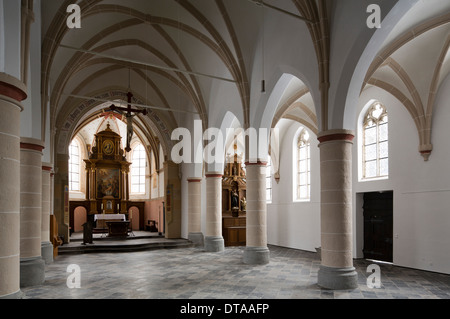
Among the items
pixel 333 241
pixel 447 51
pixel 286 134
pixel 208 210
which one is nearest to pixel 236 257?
pixel 208 210

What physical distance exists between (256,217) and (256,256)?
1.11 metres

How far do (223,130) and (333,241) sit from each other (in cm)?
783

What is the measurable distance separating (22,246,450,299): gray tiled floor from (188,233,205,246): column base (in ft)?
11.4

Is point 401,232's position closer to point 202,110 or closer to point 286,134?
point 286,134

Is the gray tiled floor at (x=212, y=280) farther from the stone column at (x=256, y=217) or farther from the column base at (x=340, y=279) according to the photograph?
the stone column at (x=256, y=217)

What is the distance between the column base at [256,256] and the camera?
36.9ft

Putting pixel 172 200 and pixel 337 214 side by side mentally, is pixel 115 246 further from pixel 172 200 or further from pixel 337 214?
pixel 337 214

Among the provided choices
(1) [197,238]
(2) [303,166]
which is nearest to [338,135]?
(2) [303,166]

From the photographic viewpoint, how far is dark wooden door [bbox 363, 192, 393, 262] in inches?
486

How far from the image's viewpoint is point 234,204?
A: 18.5m

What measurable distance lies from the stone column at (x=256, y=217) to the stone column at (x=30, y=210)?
18.3 ft
